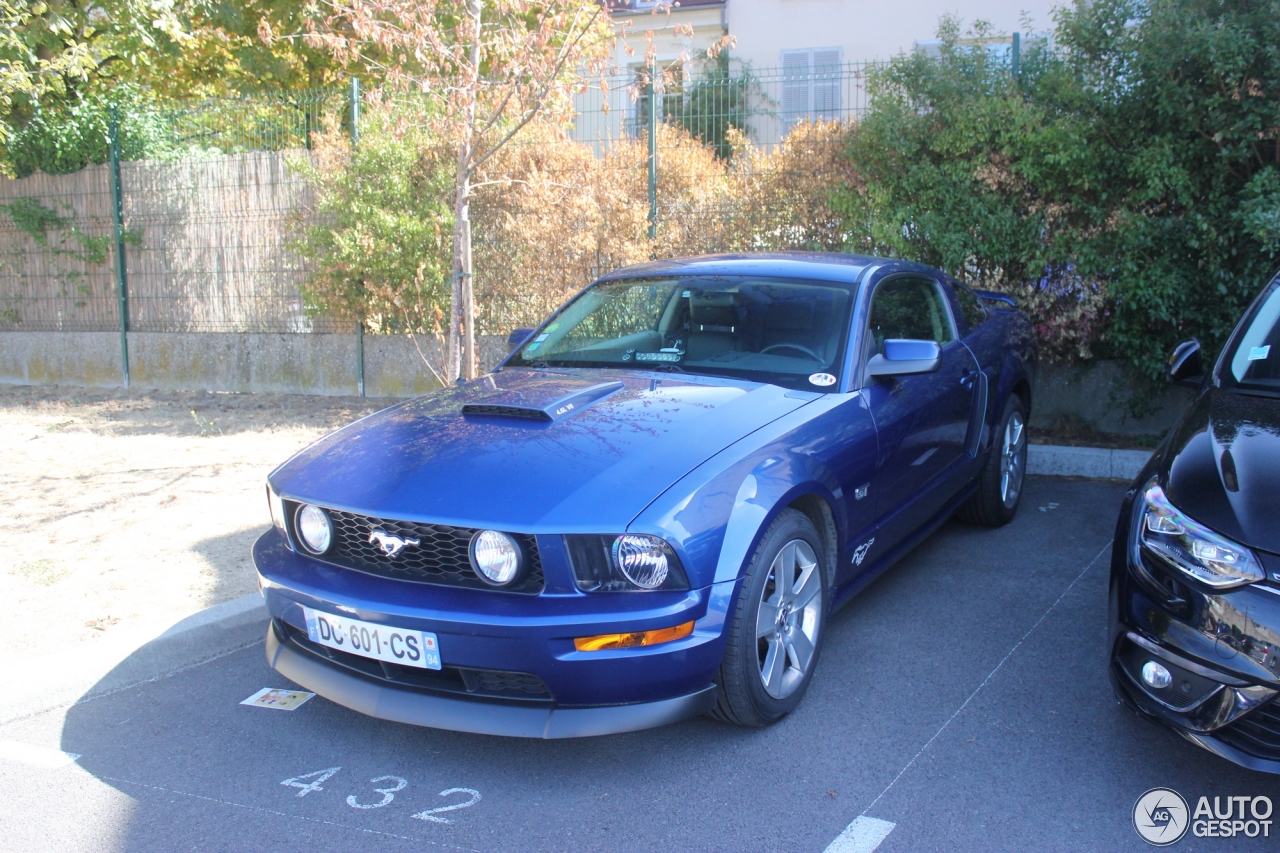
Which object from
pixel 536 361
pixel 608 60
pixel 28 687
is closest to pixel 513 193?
pixel 608 60

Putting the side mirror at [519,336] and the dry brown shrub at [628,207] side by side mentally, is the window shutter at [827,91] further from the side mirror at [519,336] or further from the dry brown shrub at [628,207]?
the side mirror at [519,336]

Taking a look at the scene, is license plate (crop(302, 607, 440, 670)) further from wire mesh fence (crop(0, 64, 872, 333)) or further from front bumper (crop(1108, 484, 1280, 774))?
wire mesh fence (crop(0, 64, 872, 333))

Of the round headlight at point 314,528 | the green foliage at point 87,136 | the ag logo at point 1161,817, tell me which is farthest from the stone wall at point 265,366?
the round headlight at point 314,528

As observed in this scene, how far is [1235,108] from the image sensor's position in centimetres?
627

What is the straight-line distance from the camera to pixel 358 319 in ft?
31.1

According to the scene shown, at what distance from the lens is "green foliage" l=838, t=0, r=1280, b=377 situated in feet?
20.5

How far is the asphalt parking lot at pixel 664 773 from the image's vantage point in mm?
2744

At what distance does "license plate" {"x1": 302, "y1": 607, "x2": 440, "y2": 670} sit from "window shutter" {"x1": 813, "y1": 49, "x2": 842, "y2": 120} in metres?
6.34

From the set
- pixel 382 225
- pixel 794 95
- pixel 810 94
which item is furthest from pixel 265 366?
pixel 810 94

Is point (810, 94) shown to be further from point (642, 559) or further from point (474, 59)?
point (642, 559)

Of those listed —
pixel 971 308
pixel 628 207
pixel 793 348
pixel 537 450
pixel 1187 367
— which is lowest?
pixel 537 450

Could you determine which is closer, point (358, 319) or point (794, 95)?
point (794, 95)

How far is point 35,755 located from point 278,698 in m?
0.76

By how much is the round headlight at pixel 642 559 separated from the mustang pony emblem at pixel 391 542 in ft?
2.03
